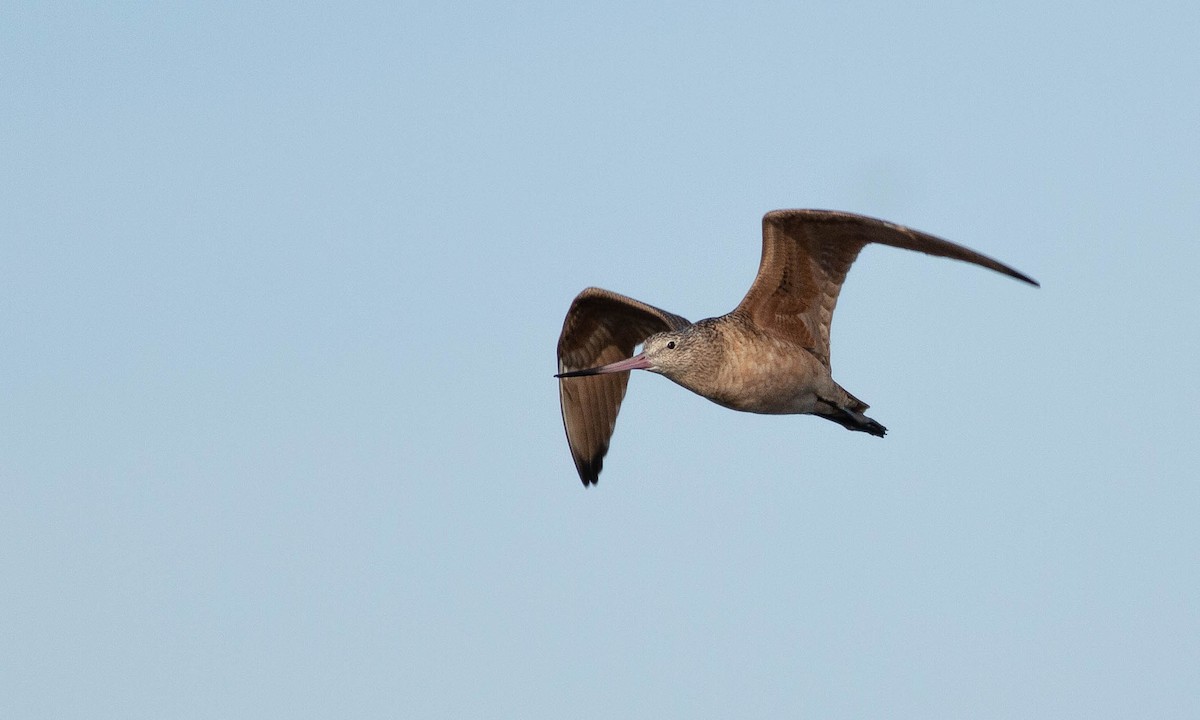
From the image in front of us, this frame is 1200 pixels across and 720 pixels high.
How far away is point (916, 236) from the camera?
13.6m

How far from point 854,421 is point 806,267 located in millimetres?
2220

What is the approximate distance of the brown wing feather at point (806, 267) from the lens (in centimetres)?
1472

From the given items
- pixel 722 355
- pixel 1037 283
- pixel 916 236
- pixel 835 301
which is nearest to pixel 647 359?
pixel 722 355

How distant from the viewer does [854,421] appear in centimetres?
1695

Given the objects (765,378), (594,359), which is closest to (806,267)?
(765,378)

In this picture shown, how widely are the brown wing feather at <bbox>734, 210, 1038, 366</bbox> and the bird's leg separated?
805mm

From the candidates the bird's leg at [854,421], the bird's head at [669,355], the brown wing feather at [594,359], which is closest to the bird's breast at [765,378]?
the bird's head at [669,355]

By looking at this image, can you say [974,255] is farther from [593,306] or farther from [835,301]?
[593,306]

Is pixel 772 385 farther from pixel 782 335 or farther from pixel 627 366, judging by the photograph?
pixel 627 366

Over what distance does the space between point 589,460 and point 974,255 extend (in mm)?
7222

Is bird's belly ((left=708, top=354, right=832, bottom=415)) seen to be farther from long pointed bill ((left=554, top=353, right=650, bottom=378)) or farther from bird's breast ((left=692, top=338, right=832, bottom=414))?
long pointed bill ((left=554, top=353, right=650, bottom=378))

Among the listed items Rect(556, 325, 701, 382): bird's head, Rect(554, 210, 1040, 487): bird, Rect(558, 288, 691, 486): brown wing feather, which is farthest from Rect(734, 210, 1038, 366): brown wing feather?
Rect(558, 288, 691, 486): brown wing feather

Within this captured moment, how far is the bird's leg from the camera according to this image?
16781 mm

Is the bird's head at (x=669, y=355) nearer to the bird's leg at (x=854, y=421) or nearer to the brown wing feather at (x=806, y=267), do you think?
the brown wing feather at (x=806, y=267)
